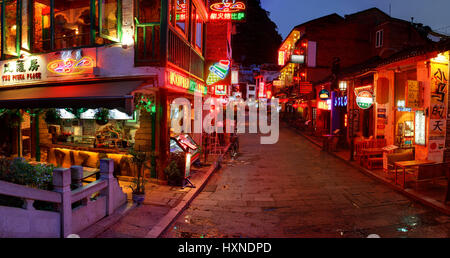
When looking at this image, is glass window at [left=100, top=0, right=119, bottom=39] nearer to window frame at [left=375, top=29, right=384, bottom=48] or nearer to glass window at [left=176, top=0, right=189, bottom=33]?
glass window at [left=176, top=0, right=189, bottom=33]

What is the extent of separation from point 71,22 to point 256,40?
61378 millimetres

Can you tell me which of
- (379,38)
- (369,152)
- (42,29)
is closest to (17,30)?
(42,29)

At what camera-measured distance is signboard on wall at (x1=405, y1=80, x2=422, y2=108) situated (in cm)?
1091

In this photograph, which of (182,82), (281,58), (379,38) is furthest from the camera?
(281,58)

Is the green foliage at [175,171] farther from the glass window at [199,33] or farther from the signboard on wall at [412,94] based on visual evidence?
the signboard on wall at [412,94]

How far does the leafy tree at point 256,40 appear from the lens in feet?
217

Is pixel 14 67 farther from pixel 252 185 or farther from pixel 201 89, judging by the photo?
pixel 252 185

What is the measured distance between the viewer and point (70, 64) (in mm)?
10242

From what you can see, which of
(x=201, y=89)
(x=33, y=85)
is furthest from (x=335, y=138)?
(x=33, y=85)

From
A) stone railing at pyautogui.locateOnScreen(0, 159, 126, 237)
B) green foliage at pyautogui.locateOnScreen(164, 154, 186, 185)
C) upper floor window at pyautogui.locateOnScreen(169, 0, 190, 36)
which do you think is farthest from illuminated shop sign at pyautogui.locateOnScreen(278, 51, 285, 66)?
stone railing at pyautogui.locateOnScreen(0, 159, 126, 237)

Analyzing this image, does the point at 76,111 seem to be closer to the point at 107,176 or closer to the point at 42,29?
the point at 107,176

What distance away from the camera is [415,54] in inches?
442

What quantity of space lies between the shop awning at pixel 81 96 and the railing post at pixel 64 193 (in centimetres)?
288
